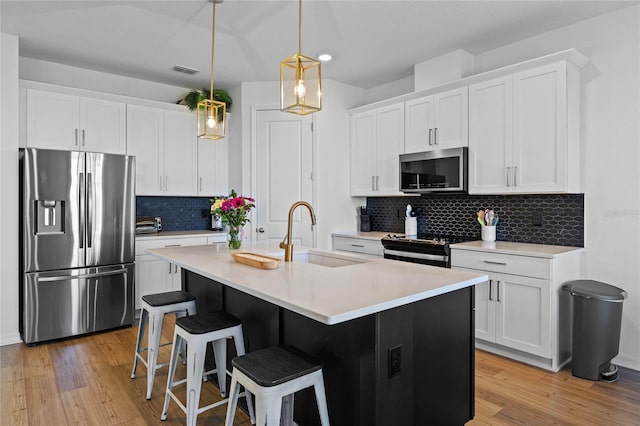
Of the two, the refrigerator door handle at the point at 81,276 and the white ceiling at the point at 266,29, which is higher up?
the white ceiling at the point at 266,29

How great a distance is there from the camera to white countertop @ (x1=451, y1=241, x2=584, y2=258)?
2.98 metres

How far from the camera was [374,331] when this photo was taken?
1.62 metres

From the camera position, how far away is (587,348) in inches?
111

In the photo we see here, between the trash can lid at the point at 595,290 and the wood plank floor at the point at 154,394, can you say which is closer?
the wood plank floor at the point at 154,394

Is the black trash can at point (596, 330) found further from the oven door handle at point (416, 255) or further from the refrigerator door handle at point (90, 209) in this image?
the refrigerator door handle at point (90, 209)

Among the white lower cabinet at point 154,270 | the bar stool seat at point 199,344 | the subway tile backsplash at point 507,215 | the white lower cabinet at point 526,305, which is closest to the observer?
the bar stool seat at point 199,344

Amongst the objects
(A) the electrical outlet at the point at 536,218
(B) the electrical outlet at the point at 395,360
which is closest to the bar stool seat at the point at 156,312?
(B) the electrical outlet at the point at 395,360

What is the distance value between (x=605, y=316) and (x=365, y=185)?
2.65 metres

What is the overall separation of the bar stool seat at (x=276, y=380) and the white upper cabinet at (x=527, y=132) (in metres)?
2.45

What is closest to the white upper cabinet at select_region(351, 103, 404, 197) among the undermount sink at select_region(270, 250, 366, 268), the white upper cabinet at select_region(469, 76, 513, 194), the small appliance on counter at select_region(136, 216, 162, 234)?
the white upper cabinet at select_region(469, 76, 513, 194)

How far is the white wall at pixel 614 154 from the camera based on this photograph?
9.77ft

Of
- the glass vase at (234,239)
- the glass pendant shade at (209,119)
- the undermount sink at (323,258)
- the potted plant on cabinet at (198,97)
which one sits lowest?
the undermount sink at (323,258)

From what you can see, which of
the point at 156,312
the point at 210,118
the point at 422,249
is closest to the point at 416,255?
the point at 422,249

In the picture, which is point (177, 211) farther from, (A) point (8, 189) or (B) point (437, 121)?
(B) point (437, 121)
